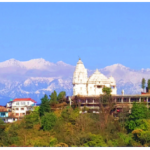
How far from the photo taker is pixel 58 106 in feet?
194

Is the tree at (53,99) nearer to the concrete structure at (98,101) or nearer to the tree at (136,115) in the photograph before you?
the concrete structure at (98,101)

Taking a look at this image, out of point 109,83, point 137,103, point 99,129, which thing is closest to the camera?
point 99,129

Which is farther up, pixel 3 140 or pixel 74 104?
pixel 74 104

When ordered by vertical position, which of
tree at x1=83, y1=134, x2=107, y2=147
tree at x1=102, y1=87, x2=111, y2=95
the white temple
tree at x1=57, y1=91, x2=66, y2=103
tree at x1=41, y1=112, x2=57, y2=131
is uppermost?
the white temple

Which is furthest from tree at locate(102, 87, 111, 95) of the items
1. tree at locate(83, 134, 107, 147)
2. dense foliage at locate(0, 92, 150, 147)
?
tree at locate(83, 134, 107, 147)

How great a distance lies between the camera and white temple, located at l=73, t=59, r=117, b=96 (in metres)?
61.3

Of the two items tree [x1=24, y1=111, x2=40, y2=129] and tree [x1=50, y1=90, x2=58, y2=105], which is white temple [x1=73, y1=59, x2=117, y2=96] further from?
tree [x1=24, y1=111, x2=40, y2=129]

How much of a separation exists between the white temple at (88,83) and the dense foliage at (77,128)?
15.2 ft

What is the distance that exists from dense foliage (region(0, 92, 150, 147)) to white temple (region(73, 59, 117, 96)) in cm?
462

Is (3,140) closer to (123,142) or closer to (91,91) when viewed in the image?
(123,142)

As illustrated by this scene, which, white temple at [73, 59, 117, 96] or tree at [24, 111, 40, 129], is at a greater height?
white temple at [73, 59, 117, 96]

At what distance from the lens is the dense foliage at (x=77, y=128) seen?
159ft

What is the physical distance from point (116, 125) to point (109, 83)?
9.43 meters

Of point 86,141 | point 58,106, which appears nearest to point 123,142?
point 86,141
